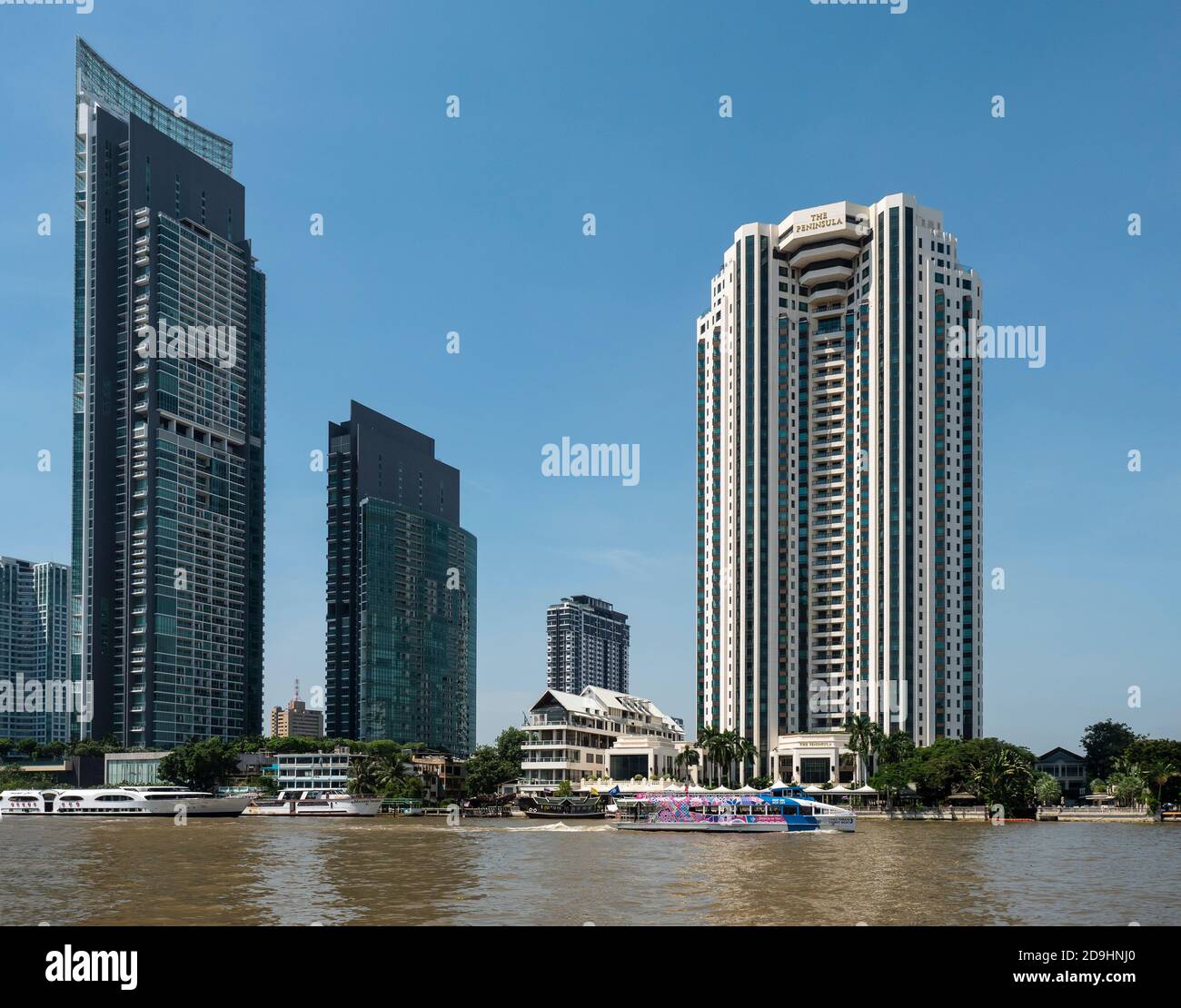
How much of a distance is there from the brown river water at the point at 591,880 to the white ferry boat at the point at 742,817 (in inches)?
405

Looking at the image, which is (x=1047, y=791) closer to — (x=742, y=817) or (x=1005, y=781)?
(x=1005, y=781)

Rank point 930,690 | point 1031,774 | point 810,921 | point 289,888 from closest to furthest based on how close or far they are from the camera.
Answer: point 810,921 → point 289,888 → point 1031,774 → point 930,690

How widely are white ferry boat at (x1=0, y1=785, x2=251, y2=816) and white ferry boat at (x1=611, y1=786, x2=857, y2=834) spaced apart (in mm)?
72555

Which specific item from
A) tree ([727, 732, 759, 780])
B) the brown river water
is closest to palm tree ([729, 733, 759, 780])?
tree ([727, 732, 759, 780])

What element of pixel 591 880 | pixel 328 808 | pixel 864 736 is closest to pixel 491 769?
pixel 328 808

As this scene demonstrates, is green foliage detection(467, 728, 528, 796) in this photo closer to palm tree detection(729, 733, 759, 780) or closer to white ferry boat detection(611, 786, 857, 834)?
palm tree detection(729, 733, 759, 780)

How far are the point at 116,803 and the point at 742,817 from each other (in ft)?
336

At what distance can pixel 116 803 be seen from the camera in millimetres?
172000

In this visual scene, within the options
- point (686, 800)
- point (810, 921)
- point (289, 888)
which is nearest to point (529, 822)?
point (686, 800)

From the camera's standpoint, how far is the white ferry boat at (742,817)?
11025 centimetres
